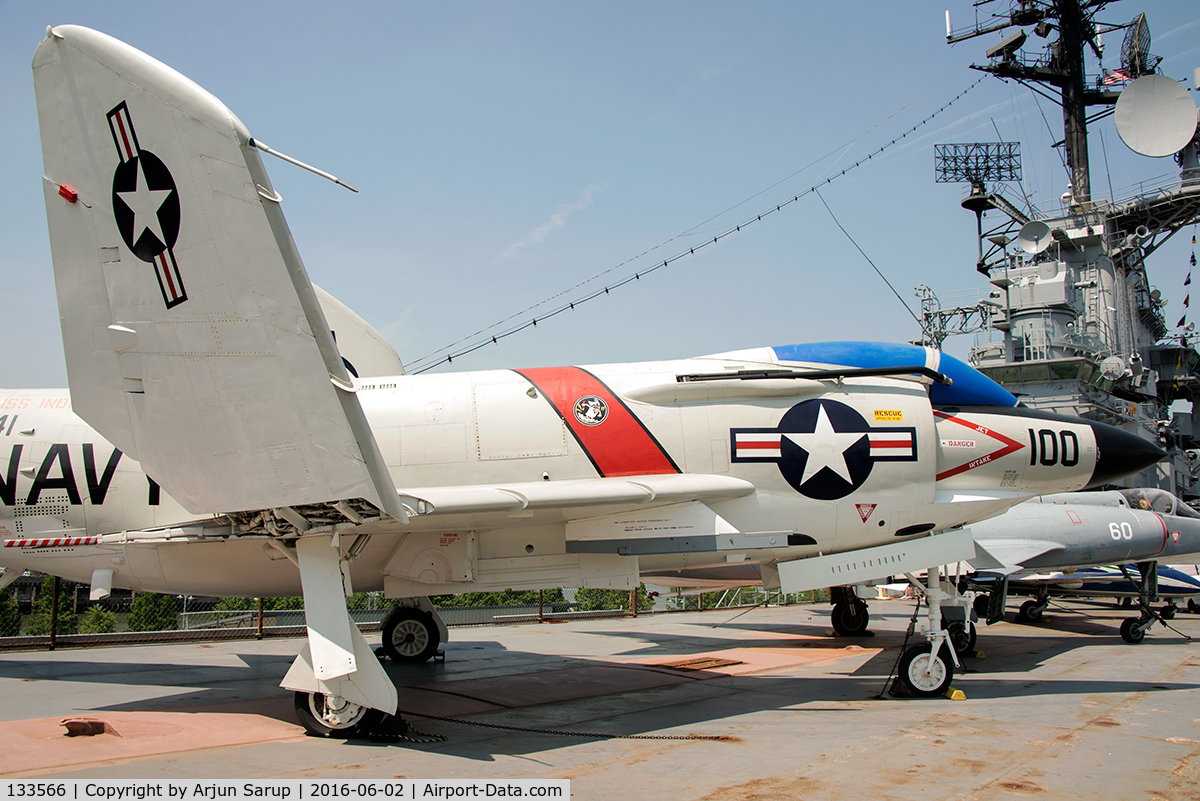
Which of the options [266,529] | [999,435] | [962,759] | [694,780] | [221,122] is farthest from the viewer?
[999,435]

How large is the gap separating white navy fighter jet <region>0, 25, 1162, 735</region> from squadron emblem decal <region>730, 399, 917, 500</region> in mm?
29

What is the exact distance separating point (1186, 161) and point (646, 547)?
43.1m

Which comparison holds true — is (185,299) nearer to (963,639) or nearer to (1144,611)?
(963,639)

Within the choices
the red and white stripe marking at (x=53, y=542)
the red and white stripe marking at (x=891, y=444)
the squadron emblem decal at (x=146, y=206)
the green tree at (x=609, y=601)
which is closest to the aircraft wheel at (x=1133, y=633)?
the red and white stripe marking at (x=891, y=444)

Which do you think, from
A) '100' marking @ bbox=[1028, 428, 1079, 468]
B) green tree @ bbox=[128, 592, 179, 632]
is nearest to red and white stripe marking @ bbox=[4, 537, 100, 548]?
green tree @ bbox=[128, 592, 179, 632]

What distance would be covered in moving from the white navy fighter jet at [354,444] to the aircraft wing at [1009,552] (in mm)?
5126

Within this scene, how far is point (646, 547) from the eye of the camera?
897cm

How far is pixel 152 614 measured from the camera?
645 inches

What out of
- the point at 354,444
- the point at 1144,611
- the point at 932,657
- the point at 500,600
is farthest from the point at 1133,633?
the point at 354,444

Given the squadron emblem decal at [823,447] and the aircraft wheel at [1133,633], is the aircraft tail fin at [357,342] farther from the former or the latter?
the aircraft wheel at [1133,633]

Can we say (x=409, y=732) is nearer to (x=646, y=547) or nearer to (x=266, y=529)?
(x=266, y=529)

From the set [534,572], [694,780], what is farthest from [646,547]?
[694,780]

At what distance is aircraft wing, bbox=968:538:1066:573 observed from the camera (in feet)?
50.6

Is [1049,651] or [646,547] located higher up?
[646,547]
